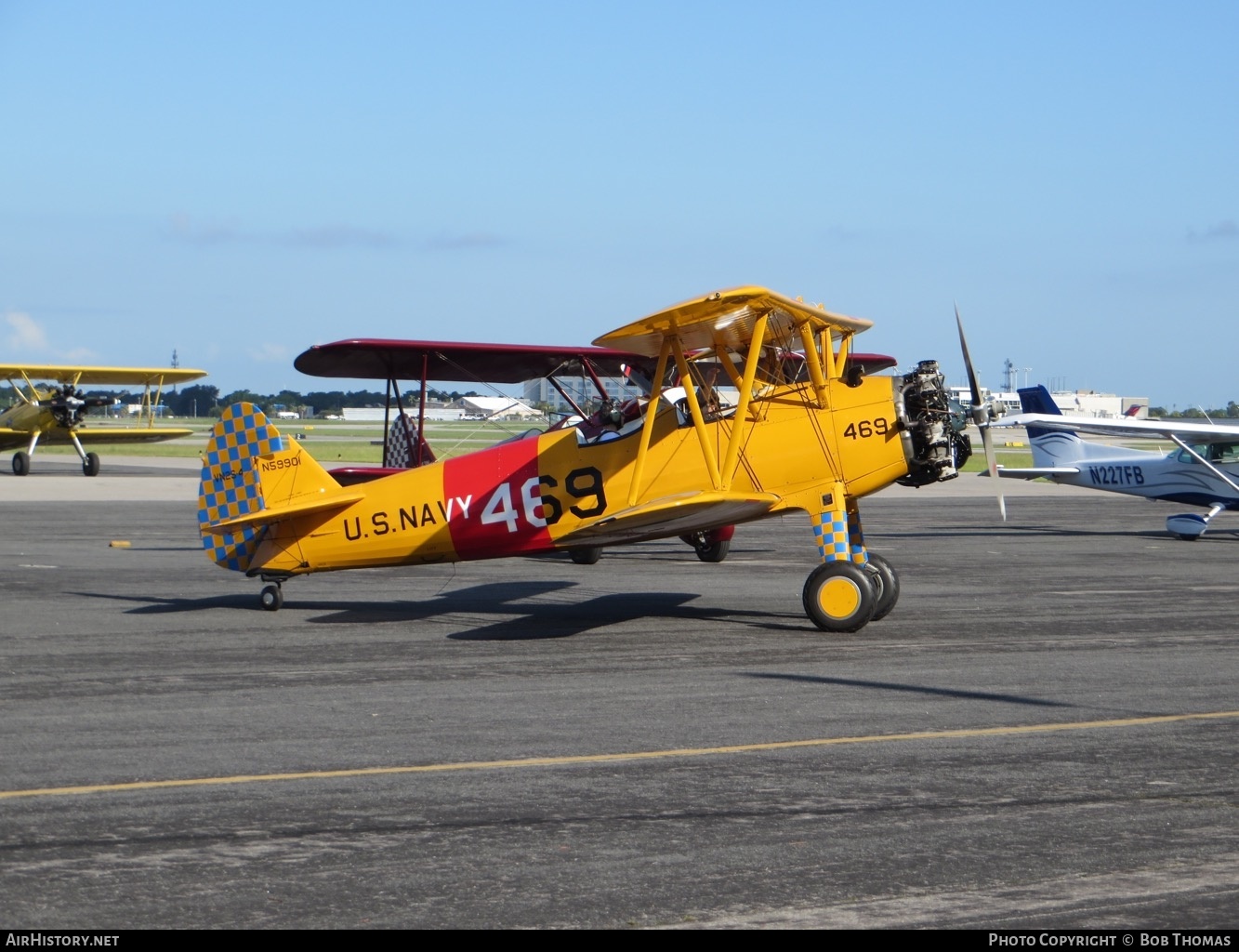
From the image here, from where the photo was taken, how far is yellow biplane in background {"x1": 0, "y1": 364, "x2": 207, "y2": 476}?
4331cm

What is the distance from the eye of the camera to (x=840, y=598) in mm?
11594

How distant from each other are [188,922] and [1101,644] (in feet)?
28.5

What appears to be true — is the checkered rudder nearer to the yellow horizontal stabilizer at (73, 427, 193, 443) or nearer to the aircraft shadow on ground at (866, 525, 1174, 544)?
the aircraft shadow on ground at (866, 525, 1174, 544)

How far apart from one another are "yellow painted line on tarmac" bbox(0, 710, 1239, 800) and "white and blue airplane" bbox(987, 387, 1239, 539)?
13732mm

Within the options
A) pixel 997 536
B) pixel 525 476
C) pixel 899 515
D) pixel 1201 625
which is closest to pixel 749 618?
pixel 525 476

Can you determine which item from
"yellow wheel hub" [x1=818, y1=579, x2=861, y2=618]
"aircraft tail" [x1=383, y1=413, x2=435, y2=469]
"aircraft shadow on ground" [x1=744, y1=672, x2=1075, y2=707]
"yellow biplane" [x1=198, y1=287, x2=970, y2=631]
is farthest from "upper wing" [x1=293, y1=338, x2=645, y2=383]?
"aircraft shadow on ground" [x1=744, y1=672, x2=1075, y2=707]

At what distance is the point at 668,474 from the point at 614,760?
18.6 ft

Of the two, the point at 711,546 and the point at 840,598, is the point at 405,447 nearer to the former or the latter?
the point at 711,546

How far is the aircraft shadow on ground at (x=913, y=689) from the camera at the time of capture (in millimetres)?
8570

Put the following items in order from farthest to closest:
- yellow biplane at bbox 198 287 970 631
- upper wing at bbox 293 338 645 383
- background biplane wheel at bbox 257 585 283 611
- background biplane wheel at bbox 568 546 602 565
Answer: upper wing at bbox 293 338 645 383
background biplane wheel at bbox 568 546 602 565
background biplane wheel at bbox 257 585 283 611
yellow biplane at bbox 198 287 970 631

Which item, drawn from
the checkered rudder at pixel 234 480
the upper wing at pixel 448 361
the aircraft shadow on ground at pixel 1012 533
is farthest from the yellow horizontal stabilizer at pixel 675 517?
the aircraft shadow on ground at pixel 1012 533

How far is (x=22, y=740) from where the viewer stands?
24.4 ft

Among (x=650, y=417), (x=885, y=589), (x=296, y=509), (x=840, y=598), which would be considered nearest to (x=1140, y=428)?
(x=885, y=589)
